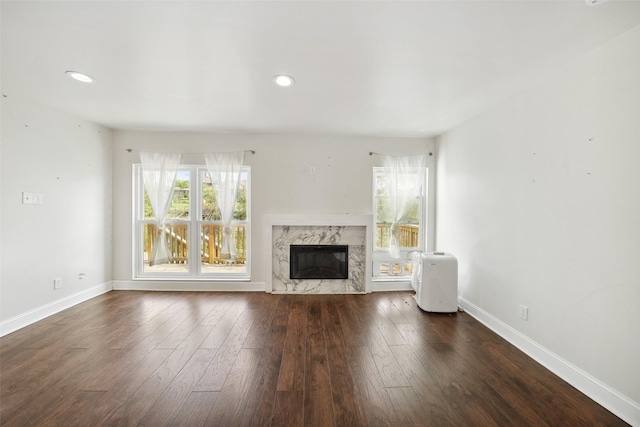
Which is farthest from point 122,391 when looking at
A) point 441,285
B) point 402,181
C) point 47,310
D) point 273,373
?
point 402,181

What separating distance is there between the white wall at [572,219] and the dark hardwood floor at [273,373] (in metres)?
0.27

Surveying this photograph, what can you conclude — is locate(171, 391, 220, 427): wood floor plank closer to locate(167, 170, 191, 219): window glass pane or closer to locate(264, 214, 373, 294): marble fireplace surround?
locate(264, 214, 373, 294): marble fireplace surround

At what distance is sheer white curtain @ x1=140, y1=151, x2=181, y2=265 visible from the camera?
377cm

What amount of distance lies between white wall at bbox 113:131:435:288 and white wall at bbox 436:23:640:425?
1551mm

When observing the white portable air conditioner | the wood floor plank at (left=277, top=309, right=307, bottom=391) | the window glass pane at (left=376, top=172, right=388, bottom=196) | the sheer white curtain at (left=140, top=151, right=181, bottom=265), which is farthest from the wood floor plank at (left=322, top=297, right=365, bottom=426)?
the sheer white curtain at (left=140, top=151, right=181, bottom=265)

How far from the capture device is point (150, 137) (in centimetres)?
380

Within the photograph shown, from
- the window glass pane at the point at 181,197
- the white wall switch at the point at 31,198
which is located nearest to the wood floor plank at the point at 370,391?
the window glass pane at the point at 181,197

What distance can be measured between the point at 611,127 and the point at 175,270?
499cm

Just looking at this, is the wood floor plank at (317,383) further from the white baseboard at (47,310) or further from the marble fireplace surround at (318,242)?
the white baseboard at (47,310)

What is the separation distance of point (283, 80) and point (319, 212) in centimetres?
210

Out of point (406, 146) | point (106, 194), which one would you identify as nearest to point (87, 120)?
point (106, 194)

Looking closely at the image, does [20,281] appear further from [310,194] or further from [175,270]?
[310,194]

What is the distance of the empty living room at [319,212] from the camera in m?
1.57

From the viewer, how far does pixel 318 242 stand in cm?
393
